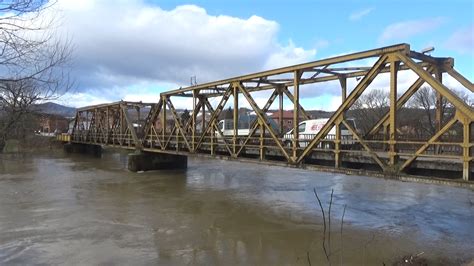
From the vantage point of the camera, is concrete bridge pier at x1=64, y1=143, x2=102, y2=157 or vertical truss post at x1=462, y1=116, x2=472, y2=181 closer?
vertical truss post at x1=462, y1=116, x2=472, y2=181

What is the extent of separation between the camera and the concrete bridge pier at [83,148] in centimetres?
5472

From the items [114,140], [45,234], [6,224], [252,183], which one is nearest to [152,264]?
[45,234]

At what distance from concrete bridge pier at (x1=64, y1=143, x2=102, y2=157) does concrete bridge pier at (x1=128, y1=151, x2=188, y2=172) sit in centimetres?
2257

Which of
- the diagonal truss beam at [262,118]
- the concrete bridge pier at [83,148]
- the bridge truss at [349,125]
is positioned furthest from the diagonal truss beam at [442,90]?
the concrete bridge pier at [83,148]

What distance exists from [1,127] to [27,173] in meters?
30.1

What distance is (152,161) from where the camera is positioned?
3309cm

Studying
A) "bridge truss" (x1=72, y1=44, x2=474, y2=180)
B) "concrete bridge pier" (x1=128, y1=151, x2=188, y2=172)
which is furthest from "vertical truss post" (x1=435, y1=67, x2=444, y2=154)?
"concrete bridge pier" (x1=128, y1=151, x2=188, y2=172)

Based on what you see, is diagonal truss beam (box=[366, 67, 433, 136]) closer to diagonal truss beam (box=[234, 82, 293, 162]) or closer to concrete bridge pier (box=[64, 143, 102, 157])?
diagonal truss beam (box=[234, 82, 293, 162])

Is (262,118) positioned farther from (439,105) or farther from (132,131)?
(132,131)

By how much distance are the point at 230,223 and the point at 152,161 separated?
739 inches

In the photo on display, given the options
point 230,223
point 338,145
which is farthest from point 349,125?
point 230,223

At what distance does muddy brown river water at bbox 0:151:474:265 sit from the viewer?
36.7 ft

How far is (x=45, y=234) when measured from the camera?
13328 millimetres

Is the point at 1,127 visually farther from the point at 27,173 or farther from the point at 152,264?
the point at 27,173
